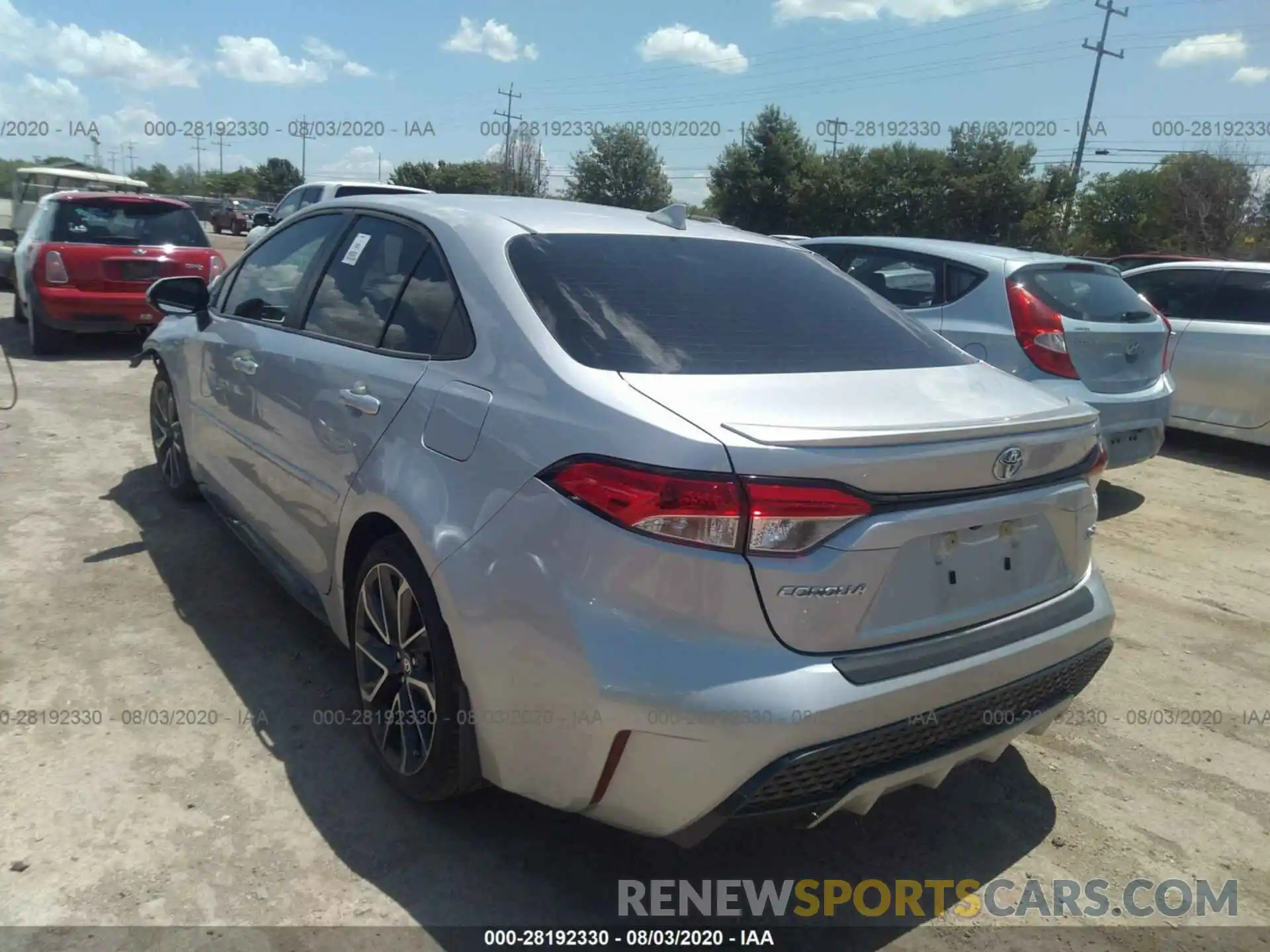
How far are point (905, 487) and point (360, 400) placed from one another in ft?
5.35

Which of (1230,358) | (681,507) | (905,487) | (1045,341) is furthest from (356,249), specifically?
(1230,358)

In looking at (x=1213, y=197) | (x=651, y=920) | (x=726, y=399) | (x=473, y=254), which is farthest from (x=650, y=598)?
(x=1213, y=197)

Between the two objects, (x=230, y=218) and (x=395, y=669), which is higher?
(x=230, y=218)

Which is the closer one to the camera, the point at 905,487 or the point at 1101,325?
the point at 905,487

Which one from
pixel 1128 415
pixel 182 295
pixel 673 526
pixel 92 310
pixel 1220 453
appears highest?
pixel 182 295

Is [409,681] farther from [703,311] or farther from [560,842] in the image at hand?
[703,311]

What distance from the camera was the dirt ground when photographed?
2471 millimetres

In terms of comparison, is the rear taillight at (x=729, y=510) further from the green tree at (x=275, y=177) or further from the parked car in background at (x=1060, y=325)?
the green tree at (x=275, y=177)

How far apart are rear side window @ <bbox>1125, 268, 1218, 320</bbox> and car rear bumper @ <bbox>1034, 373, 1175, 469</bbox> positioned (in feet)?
7.98

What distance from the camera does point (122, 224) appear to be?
9.49 m

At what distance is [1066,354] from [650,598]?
168 inches

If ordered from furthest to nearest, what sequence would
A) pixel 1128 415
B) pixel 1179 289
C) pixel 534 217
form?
pixel 1179 289, pixel 1128 415, pixel 534 217

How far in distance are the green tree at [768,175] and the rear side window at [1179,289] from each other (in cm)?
3440

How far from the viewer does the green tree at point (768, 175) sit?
1652 inches
